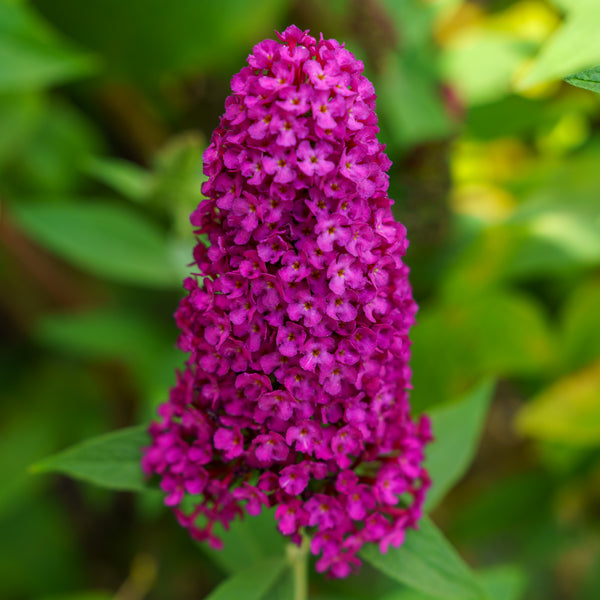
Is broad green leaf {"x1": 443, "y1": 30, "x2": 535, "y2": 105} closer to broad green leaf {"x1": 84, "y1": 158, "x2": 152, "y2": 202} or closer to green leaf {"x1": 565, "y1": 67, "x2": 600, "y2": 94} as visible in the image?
broad green leaf {"x1": 84, "y1": 158, "x2": 152, "y2": 202}

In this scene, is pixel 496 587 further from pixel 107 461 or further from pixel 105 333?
pixel 105 333

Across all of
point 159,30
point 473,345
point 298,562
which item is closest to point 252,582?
point 298,562

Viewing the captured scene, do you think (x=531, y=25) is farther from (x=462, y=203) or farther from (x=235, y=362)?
(x=235, y=362)

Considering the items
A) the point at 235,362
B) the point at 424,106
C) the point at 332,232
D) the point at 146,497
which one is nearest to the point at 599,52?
the point at 332,232

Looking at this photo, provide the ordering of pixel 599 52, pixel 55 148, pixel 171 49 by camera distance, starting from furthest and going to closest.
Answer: pixel 171 49, pixel 55 148, pixel 599 52

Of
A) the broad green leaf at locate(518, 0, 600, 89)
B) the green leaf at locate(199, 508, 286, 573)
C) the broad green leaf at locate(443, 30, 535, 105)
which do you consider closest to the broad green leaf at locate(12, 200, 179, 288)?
the green leaf at locate(199, 508, 286, 573)

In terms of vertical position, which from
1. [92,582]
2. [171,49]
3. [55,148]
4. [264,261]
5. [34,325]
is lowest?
[92,582]
